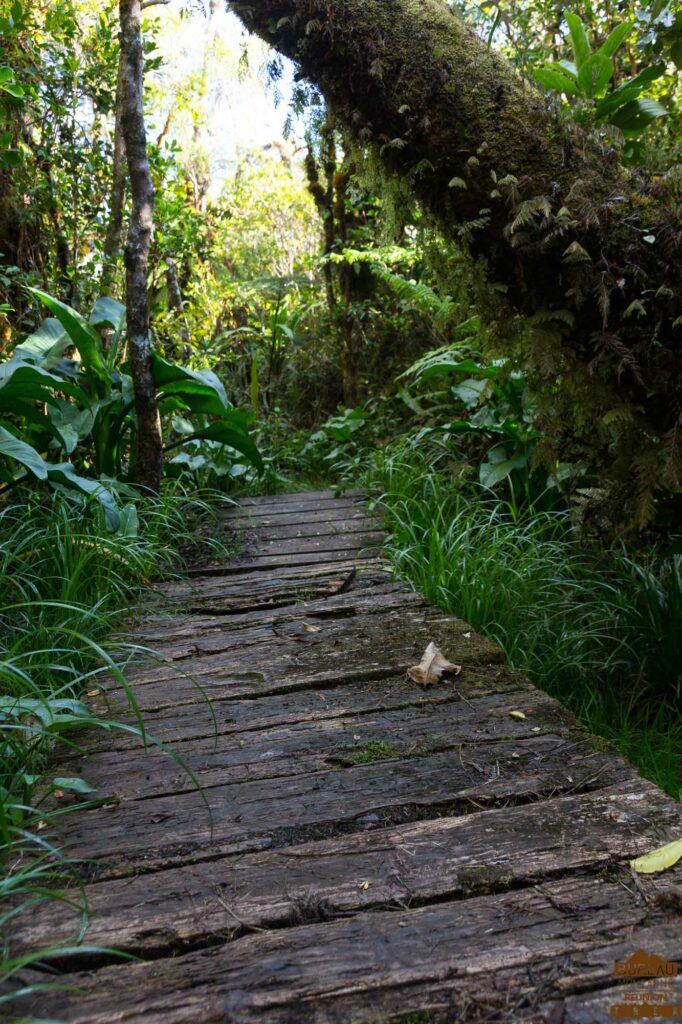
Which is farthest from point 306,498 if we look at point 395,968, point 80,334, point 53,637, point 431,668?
point 395,968

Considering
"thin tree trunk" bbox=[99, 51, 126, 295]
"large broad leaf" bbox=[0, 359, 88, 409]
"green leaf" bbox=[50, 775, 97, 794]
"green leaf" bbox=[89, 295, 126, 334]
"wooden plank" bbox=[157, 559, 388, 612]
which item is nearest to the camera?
"green leaf" bbox=[50, 775, 97, 794]

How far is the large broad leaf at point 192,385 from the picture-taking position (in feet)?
12.1

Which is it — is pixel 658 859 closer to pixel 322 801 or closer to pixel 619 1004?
pixel 619 1004

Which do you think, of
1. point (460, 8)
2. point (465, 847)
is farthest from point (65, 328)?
point (465, 847)

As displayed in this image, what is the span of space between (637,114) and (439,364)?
2.56 meters

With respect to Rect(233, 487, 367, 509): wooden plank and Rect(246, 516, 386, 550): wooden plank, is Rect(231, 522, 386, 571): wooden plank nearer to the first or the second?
Rect(246, 516, 386, 550): wooden plank

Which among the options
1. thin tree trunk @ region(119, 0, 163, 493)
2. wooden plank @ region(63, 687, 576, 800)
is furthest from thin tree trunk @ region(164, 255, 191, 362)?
wooden plank @ region(63, 687, 576, 800)

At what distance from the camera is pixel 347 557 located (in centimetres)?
337

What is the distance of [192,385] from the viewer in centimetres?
391

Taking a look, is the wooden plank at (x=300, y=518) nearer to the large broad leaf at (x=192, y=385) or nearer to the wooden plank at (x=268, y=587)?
the large broad leaf at (x=192, y=385)

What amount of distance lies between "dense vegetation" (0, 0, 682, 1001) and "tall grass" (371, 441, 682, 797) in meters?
0.01

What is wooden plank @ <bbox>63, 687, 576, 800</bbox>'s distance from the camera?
1587 millimetres

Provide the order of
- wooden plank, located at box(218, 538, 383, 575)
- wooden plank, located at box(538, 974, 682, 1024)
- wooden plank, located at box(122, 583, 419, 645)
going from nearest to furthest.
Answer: wooden plank, located at box(538, 974, 682, 1024) < wooden plank, located at box(122, 583, 419, 645) < wooden plank, located at box(218, 538, 383, 575)

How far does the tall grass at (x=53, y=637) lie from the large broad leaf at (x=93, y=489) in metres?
0.07
